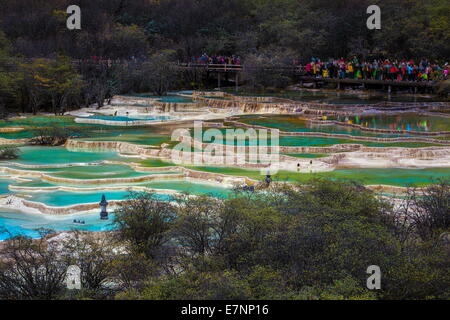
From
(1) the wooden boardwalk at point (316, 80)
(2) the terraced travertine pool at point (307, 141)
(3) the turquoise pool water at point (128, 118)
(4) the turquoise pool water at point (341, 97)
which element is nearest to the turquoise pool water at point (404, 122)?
(2) the terraced travertine pool at point (307, 141)

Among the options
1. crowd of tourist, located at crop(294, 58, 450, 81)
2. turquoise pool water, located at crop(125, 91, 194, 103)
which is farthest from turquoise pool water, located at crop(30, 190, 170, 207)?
crowd of tourist, located at crop(294, 58, 450, 81)

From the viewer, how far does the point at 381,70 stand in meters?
44.4

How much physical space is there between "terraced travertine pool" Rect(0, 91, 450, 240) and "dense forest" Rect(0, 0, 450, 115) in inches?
286

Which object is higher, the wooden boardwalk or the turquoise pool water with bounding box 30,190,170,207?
the wooden boardwalk

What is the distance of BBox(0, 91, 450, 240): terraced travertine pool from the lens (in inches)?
793

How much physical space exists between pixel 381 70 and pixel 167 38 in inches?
851

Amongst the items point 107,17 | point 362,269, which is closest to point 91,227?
point 362,269

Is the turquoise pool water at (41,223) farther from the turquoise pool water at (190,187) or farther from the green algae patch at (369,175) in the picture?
the green algae patch at (369,175)

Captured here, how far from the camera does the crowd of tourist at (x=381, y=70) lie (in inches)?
1661

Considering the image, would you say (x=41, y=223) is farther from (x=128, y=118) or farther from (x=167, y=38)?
(x=167, y=38)

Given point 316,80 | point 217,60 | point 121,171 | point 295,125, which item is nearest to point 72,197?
point 121,171

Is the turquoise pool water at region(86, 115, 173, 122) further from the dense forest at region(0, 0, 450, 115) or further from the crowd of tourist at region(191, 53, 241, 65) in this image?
the crowd of tourist at region(191, 53, 241, 65)

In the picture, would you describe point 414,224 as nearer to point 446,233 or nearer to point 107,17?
point 446,233

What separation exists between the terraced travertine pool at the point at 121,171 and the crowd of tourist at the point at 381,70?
8.19 m
